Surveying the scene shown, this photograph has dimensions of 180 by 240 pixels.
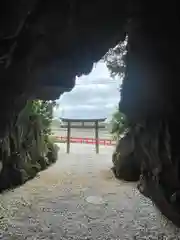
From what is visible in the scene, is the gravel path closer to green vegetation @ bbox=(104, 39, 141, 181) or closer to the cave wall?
green vegetation @ bbox=(104, 39, 141, 181)

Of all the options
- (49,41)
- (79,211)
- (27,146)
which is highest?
(49,41)

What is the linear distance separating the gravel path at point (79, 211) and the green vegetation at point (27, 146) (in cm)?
35

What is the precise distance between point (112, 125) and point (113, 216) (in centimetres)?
503

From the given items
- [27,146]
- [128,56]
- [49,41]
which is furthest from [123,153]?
[49,41]

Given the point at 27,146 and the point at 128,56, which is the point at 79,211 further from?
the point at 27,146

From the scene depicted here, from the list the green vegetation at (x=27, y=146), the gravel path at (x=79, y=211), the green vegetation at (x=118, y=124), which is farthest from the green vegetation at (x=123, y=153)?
the green vegetation at (x=27, y=146)

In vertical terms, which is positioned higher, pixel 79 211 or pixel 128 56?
pixel 128 56

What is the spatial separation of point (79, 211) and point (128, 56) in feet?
8.91

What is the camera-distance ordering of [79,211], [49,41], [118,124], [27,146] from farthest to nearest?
[118,124] → [27,146] → [79,211] → [49,41]

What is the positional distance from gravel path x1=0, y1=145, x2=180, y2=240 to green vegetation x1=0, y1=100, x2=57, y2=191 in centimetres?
35

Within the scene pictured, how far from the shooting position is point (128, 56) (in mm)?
4312

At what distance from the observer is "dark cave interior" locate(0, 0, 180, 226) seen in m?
3.58

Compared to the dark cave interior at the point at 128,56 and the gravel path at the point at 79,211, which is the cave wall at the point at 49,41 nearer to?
the dark cave interior at the point at 128,56

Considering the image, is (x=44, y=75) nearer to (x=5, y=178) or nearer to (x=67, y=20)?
(x=67, y=20)
